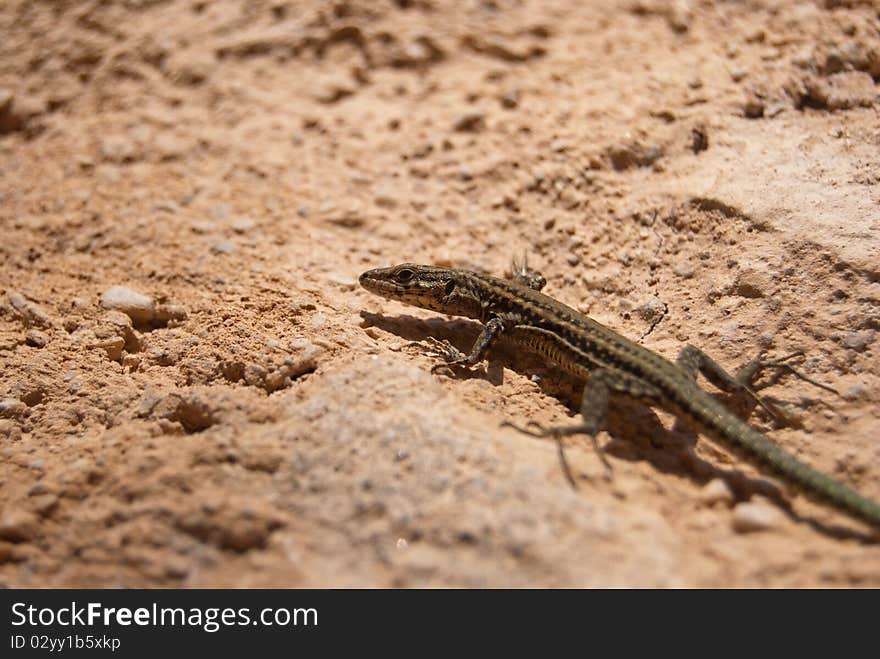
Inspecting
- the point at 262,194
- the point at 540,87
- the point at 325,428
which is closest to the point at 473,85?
the point at 540,87

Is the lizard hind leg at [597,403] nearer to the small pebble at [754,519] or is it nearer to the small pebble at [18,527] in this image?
the small pebble at [754,519]

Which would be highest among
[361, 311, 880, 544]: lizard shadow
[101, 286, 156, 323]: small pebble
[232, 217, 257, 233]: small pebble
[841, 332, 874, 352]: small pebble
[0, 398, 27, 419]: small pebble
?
[232, 217, 257, 233]: small pebble

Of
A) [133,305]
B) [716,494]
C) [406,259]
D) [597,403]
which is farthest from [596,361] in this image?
[133,305]

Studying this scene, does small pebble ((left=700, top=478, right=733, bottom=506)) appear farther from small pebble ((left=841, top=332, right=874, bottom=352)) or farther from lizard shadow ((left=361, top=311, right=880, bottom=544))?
small pebble ((left=841, top=332, right=874, bottom=352))

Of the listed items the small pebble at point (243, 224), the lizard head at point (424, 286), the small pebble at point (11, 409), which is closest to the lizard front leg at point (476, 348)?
the lizard head at point (424, 286)

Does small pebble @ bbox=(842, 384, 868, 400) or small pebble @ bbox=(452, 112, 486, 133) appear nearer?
small pebble @ bbox=(842, 384, 868, 400)

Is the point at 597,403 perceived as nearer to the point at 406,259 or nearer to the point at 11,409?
the point at 406,259

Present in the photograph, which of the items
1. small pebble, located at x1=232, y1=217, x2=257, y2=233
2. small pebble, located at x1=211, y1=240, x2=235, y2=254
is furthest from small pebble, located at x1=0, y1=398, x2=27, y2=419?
small pebble, located at x1=232, y1=217, x2=257, y2=233

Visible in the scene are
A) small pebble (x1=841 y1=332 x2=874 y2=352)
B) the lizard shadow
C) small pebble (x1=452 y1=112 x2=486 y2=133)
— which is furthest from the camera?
small pebble (x1=452 y1=112 x2=486 y2=133)
